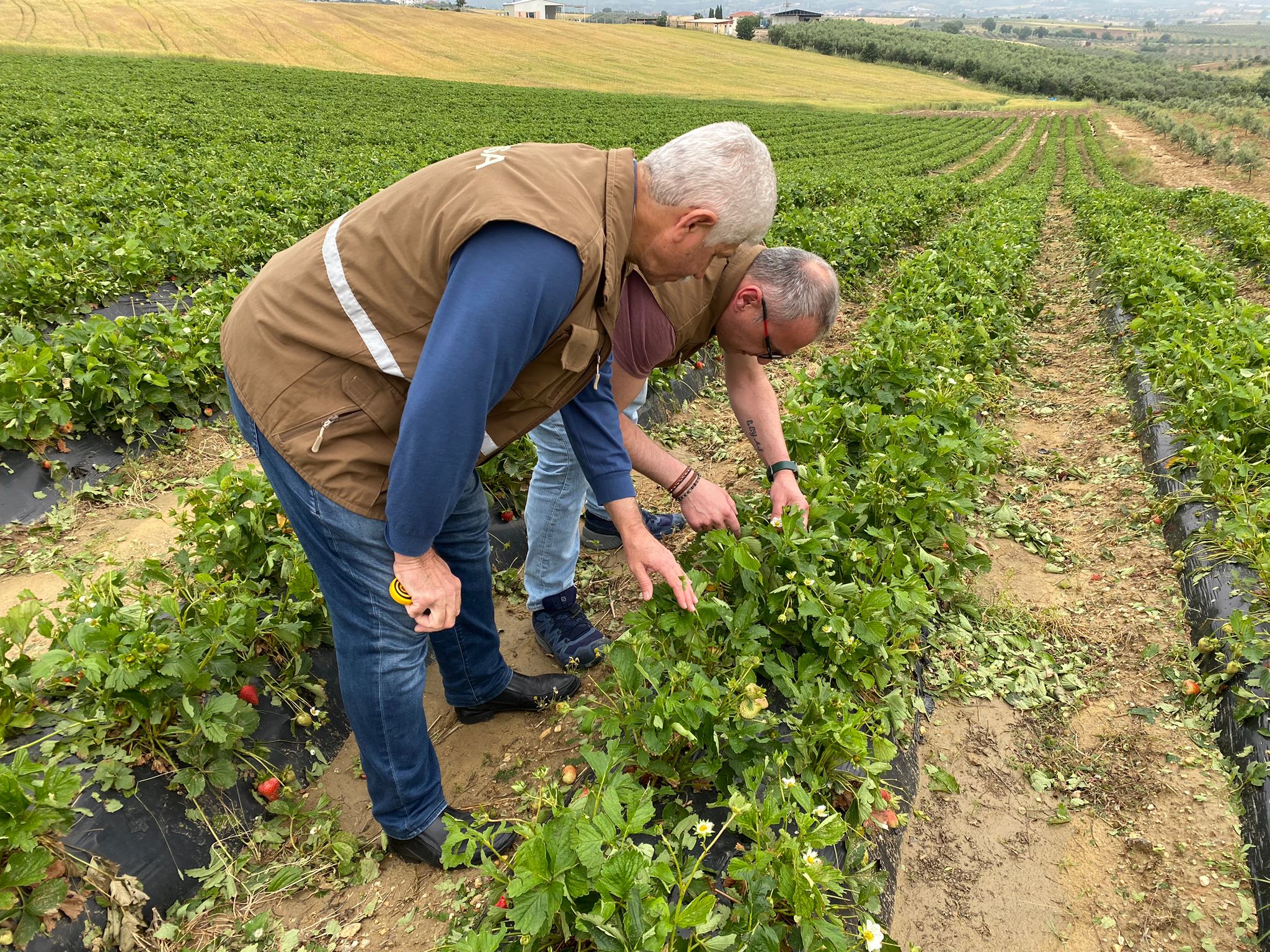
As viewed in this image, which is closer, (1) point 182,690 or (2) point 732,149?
(2) point 732,149

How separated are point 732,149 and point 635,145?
28.3 meters

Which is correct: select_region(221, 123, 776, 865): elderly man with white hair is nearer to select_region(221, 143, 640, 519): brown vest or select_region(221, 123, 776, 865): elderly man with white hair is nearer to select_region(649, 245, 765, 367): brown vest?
select_region(221, 143, 640, 519): brown vest

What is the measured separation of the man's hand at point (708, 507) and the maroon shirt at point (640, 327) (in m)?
0.54

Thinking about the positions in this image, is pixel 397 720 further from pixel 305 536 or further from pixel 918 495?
pixel 918 495

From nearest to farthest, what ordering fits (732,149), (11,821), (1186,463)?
(732,149) < (11,821) < (1186,463)

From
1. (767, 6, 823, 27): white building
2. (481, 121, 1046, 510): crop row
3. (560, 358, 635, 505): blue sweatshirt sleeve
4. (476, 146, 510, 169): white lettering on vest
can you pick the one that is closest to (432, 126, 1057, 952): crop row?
(560, 358, 635, 505): blue sweatshirt sleeve

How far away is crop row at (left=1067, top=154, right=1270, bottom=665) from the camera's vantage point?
3.67 meters

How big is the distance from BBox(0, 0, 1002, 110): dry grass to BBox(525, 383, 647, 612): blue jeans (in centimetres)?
4767

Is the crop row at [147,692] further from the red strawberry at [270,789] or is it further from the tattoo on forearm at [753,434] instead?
the tattoo on forearm at [753,434]

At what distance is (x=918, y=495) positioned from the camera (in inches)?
123

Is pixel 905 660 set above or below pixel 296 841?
above

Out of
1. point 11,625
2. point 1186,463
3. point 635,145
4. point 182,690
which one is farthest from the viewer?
point 635,145

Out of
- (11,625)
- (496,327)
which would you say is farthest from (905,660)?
(11,625)

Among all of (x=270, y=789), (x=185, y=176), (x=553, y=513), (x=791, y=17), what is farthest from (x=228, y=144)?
(x=791, y=17)
